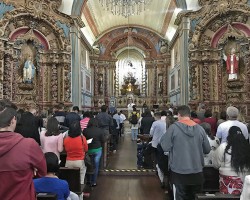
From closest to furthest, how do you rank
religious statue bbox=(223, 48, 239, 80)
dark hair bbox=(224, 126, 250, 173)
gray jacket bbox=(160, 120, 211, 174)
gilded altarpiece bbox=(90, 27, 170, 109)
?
dark hair bbox=(224, 126, 250, 173) → gray jacket bbox=(160, 120, 211, 174) → religious statue bbox=(223, 48, 239, 80) → gilded altarpiece bbox=(90, 27, 170, 109)

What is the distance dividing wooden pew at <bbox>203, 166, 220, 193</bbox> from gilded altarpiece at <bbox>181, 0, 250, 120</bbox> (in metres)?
9.73

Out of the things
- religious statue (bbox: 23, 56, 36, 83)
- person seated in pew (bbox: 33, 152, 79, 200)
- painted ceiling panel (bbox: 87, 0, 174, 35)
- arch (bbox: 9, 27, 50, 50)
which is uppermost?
painted ceiling panel (bbox: 87, 0, 174, 35)

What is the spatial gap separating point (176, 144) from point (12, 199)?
6.83 feet

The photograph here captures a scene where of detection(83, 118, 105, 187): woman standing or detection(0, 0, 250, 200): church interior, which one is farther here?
detection(0, 0, 250, 200): church interior

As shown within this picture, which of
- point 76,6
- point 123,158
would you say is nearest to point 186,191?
point 123,158

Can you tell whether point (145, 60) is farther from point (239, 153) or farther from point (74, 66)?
point (239, 153)

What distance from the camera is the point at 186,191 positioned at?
4062mm

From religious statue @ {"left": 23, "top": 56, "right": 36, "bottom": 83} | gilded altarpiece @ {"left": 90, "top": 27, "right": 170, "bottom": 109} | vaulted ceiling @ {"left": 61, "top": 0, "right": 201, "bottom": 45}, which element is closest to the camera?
religious statue @ {"left": 23, "top": 56, "right": 36, "bottom": 83}

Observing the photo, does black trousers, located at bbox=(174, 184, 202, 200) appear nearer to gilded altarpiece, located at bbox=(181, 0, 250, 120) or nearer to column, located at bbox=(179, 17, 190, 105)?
gilded altarpiece, located at bbox=(181, 0, 250, 120)

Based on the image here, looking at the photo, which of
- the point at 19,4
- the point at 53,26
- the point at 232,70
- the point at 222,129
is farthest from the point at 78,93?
the point at 222,129

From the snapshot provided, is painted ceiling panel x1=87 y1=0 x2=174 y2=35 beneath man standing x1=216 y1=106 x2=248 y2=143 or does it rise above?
above

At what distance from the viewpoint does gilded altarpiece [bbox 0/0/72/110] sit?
13570 mm

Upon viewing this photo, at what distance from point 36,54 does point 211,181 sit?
12.1 meters

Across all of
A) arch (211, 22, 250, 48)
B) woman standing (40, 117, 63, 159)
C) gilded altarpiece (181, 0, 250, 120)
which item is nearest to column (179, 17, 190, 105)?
gilded altarpiece (181, 0, 250, 120)
